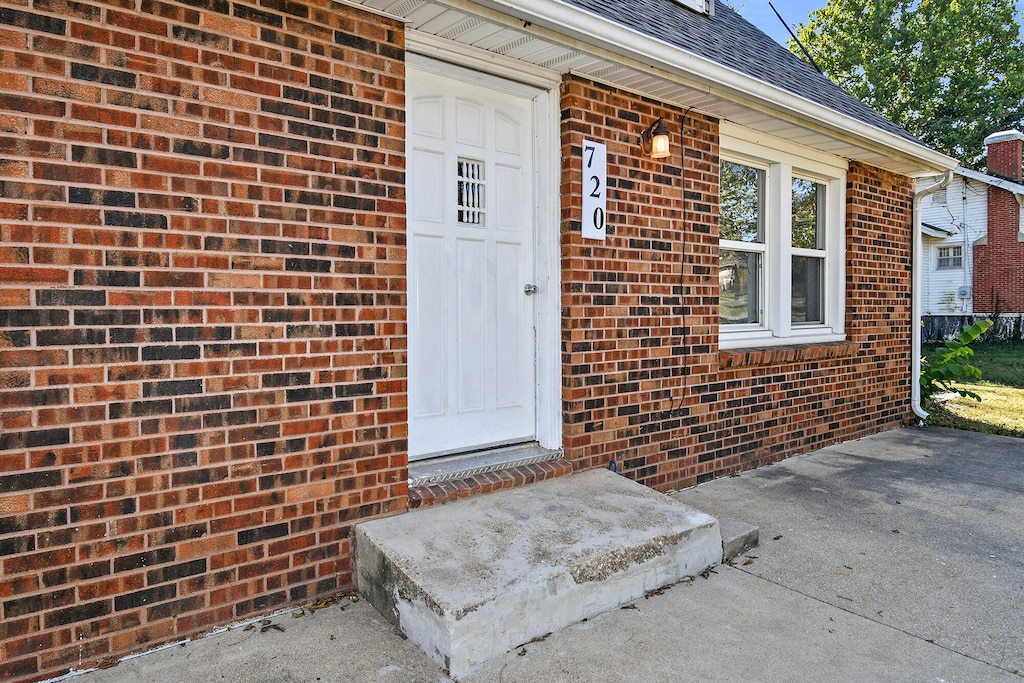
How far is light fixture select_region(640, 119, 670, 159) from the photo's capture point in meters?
4.23

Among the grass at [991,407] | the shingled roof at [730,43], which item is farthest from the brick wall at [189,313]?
the grass at [991,407]

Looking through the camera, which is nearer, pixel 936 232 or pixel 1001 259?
pixel 1001 259

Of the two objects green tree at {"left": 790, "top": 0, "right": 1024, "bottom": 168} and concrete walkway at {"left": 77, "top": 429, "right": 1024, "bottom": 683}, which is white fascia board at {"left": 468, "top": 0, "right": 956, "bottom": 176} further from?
green tree at {"left": 790, "top": 0, "right": 1024, "bottom": 168}

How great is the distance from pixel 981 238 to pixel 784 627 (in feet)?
73.3

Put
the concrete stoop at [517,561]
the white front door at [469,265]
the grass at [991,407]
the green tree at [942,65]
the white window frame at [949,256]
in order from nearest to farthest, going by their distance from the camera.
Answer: the concrete stoop at [517,561] < the white front door at [469,265] < the grass at [991,407] < the white window frame at [949,256] < the green tree at [942,65]

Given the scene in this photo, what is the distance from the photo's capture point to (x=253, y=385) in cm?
276

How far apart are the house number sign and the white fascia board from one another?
58 cm

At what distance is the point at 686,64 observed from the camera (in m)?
3.92

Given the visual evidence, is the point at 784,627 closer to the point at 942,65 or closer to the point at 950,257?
the point at 950,257

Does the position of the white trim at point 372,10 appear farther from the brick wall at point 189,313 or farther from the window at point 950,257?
the window at point 950,257

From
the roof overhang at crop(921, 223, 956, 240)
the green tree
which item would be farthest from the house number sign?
the green tree

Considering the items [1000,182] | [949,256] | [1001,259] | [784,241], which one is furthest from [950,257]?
[784,241]

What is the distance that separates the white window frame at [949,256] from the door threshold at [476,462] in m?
22.3

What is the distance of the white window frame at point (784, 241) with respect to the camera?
5.27 meters
